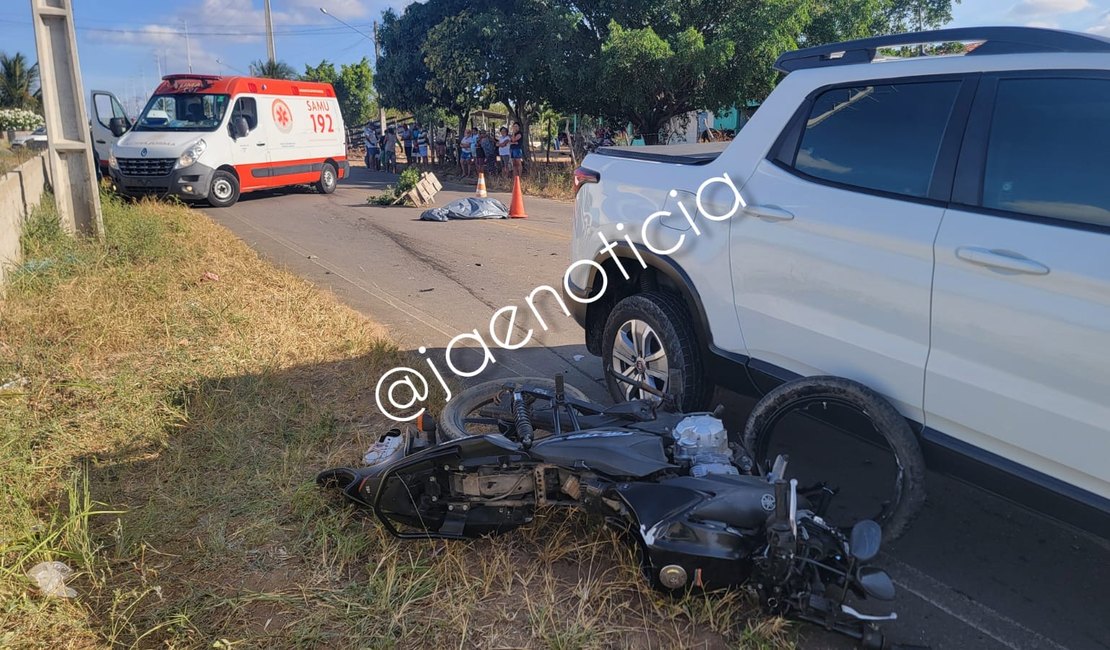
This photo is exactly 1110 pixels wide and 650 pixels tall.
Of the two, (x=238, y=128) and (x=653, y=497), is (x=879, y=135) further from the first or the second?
(x=238, y=128)

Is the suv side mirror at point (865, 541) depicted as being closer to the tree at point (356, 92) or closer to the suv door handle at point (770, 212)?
the suv door handle at point (770, 212)

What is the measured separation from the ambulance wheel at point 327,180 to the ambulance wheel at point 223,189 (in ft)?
8.83

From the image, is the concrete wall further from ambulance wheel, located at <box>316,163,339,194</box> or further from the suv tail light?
ambulance wheel, located at <box>316,163,339,194</box>

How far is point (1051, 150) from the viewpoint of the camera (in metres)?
2.53

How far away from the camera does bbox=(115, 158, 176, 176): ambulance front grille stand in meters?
14.5

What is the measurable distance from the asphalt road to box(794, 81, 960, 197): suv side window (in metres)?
1.54

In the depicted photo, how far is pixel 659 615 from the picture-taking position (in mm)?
2693

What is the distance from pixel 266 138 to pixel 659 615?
52.4ft

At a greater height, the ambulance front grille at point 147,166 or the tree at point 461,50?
the tree at point 461,50

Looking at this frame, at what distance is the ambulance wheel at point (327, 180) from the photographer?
18.3 meters

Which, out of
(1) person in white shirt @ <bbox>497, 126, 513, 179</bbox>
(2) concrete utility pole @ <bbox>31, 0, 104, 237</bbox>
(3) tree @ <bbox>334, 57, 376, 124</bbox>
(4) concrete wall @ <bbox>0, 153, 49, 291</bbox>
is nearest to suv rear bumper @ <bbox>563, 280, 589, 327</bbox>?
(4) concrete wall @ <bbox>0, 153, 49, 291</bbox>

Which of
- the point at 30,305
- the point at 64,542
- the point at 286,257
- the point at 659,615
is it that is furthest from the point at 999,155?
the point at 286,257

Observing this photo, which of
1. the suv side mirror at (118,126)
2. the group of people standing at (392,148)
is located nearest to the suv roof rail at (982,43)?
the suv side mirror at (118,126)

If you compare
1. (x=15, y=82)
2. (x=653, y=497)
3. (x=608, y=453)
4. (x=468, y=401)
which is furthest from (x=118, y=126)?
(x=15, y=82)
